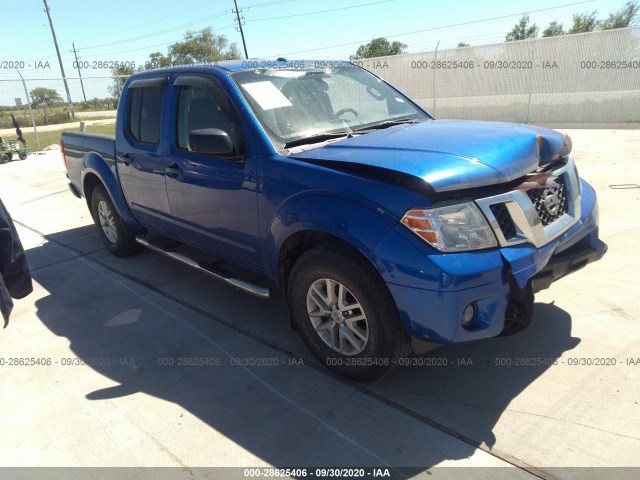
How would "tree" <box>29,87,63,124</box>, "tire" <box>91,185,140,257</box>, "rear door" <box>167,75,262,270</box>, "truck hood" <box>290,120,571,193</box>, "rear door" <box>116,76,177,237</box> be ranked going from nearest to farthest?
1. "truck hood" <box>290,120,571,193</box>
2. "rear door" <box>167,75,262,270</box>
3. "rear door" <box>116,76,177,237</box>
4. "tire" <box>91,185,140,257</box>
5. "tree" <box>29,87,63,124</box>

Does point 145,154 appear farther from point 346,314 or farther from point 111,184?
point 346,314

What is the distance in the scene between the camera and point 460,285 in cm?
235

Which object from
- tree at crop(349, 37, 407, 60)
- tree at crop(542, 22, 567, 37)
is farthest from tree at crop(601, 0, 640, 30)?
tree at crop(349, 37, 407, 60)

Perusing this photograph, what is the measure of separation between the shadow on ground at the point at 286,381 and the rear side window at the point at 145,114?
1.54 m

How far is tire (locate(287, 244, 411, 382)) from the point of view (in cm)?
264

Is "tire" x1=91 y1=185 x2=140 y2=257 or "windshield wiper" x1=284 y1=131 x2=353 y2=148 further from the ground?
"windshield wiper" x1=284 y1=131 x2=353 y2=148

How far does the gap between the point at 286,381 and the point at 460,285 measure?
1.37 meters

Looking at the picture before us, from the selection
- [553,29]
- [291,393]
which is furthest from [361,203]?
[553,29]

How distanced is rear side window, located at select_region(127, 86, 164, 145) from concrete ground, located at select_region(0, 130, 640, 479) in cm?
149

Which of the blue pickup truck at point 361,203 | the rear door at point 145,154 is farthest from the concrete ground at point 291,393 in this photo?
the rear door at point 145,154

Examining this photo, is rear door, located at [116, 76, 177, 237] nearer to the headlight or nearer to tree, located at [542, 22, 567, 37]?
the headlight

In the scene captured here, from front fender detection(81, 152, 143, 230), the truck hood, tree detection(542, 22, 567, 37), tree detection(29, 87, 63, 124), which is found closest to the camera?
the truck hood

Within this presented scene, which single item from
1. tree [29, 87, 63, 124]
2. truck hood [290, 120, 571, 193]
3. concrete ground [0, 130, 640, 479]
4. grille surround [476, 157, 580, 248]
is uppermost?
tree [29, 87, 63, 124]

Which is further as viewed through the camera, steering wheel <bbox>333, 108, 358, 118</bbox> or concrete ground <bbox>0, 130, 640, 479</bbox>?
steering wheel <bbox>333, 108, 358, 118</bbox>
